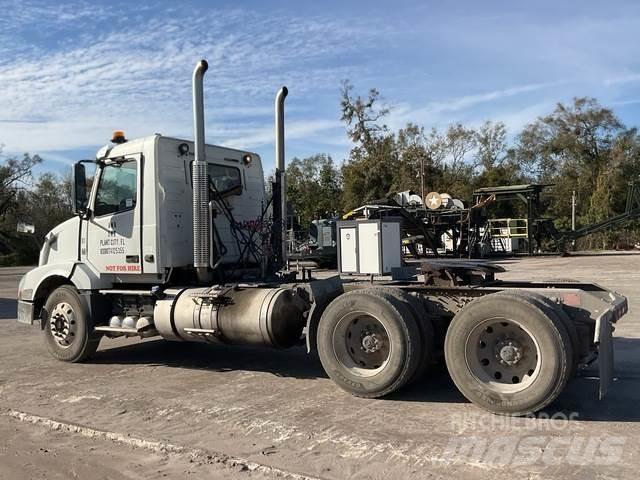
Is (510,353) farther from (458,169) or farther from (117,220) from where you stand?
(458,169)

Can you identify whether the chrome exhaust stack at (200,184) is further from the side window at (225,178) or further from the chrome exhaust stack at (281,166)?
the chrome exhaust stack at (281,166)

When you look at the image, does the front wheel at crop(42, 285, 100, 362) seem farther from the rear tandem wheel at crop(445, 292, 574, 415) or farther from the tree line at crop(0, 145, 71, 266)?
the tree line at crop(0, 145, 71, 266)

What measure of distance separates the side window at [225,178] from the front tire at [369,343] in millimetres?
2754

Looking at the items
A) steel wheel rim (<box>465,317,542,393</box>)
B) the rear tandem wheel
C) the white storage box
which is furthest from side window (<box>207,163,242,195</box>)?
the white storage box

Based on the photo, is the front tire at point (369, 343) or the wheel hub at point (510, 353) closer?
the wheel hub at point (510, 353)

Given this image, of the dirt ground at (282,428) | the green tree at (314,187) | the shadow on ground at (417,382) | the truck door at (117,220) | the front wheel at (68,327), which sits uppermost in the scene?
the green tree at (314,187)

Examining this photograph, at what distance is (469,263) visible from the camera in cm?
652

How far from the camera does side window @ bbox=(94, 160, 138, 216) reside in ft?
26.3

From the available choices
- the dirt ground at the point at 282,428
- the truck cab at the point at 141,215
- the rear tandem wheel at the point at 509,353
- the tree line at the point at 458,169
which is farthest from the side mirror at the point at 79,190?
the tree line at the point at 458,169

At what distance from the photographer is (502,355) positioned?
5.64 metres

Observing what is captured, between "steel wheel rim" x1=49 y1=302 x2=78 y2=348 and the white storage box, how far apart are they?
27.9 ft

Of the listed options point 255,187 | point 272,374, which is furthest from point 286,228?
point 272,374

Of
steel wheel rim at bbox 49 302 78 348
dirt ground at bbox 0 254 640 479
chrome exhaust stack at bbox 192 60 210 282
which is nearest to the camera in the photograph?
dirt ground at bbox 0 254 640 479

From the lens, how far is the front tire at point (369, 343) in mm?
5992
